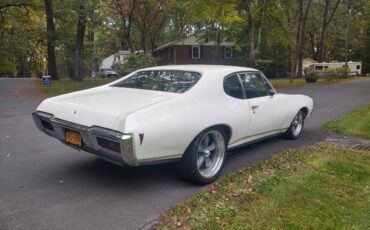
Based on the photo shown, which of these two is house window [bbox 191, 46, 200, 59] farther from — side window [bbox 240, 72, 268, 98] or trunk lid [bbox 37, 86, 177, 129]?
trunk lid [bbox 37, 86, 177, 129]

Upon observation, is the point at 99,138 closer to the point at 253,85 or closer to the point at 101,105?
the point at 101,105

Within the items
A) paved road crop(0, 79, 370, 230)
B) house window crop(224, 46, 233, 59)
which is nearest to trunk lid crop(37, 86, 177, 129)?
paved road crop(0, 79, 370, 230)

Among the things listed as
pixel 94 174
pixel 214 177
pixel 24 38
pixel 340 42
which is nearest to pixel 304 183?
pixel 214 177

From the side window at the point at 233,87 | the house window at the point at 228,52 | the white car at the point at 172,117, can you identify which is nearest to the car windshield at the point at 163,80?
the white car at the point at 172,117

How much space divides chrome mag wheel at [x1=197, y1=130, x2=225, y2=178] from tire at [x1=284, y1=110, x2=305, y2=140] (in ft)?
7.73

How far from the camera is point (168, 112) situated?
146 inches

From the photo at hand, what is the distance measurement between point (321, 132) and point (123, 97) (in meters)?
4.86

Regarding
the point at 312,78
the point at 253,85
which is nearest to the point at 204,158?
the point at 253,85

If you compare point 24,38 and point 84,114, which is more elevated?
point 24,38

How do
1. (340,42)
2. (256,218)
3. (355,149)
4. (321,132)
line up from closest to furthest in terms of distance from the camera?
(256,218) → (355,149) → (321,132) → (340,42)

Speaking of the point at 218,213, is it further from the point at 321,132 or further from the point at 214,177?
the point at 321,132

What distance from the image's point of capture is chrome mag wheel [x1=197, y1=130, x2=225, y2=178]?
4.30 meters

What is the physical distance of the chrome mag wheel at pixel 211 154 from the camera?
4.30 m

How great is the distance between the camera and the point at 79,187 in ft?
13.4
